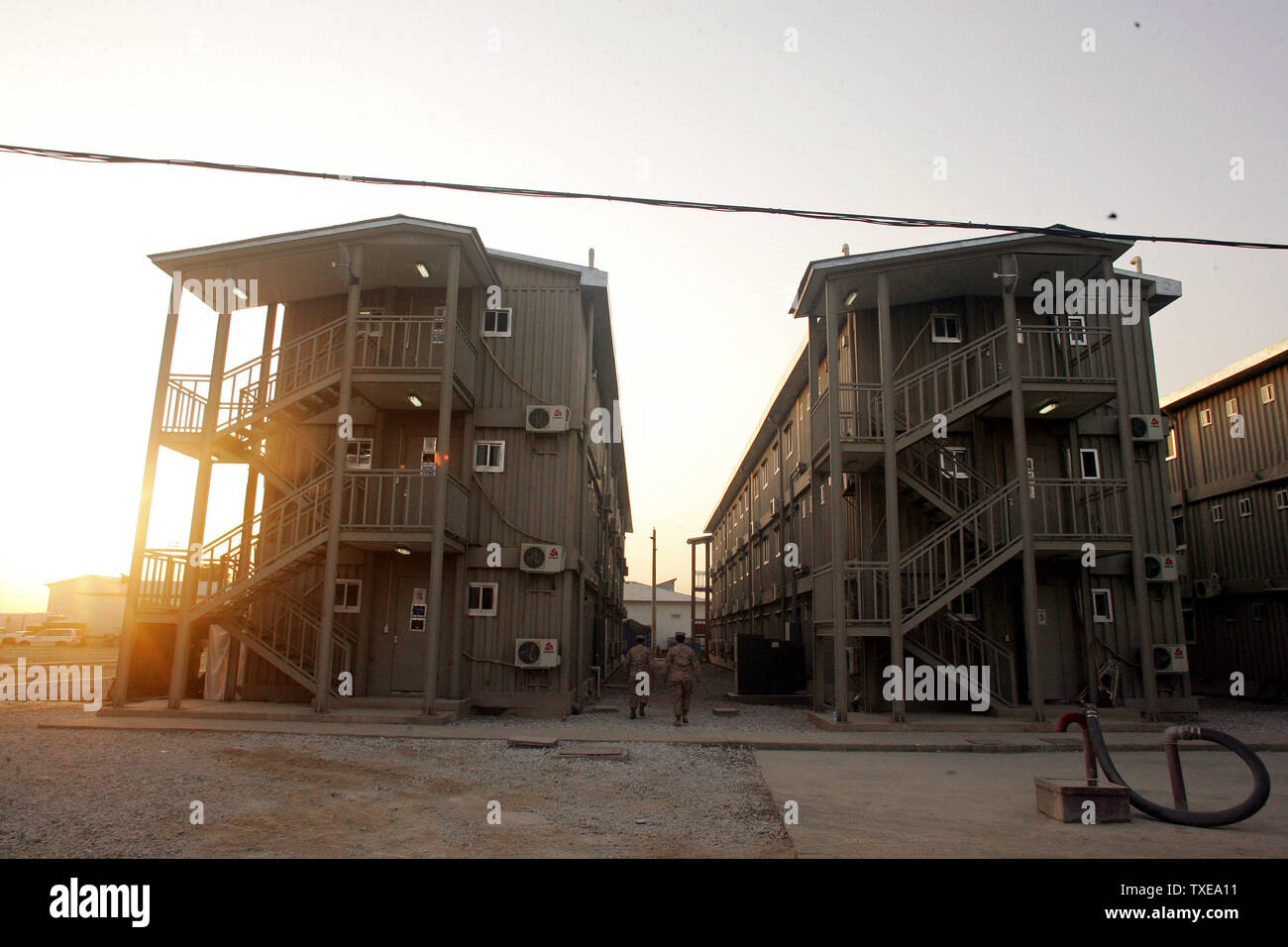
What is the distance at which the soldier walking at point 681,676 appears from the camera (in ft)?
51.0

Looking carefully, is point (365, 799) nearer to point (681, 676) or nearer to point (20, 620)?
point (681, 676)

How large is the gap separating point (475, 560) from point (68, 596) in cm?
8003

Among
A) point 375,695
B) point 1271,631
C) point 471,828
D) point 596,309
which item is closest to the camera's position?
point 471,828

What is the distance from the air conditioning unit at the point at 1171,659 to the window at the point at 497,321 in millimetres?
14671

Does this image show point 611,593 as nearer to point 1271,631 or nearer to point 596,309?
point 596,309

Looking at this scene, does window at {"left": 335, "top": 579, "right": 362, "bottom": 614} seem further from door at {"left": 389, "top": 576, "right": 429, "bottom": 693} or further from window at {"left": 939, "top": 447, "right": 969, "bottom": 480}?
window at {"left": 939, "top": 447, "right": 969, "bottom": 480}

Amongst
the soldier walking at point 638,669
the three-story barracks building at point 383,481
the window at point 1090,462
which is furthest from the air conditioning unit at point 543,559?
the window at point 1090,462

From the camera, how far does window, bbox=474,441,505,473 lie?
17.2 m

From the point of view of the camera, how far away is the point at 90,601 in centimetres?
7394

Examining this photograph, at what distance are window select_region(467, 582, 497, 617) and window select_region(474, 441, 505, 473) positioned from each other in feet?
7.86

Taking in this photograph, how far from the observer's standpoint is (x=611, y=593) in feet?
109

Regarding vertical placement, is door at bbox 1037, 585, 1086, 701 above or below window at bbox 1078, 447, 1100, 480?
below

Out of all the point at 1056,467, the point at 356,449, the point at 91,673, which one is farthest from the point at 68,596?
the point at 1056,467

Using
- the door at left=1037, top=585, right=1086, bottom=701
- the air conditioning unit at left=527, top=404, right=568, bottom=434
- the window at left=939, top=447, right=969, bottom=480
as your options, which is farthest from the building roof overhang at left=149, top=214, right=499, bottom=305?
the door at left=1037, top=585, right=1086, bottom=701
